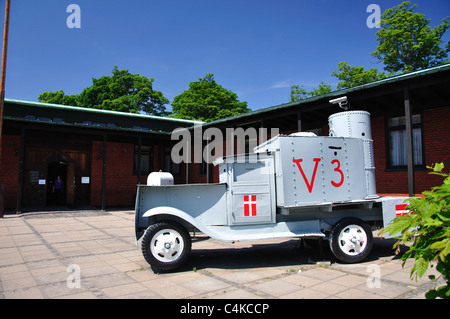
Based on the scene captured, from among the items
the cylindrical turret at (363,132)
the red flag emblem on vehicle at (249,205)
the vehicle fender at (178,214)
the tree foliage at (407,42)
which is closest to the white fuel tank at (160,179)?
the vehicle fender at (178,214)

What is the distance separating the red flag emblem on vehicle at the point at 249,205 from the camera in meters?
5.09

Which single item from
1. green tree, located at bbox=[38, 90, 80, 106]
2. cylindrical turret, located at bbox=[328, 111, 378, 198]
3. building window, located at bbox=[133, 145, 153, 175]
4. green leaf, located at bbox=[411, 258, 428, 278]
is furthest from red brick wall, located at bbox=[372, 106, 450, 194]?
green tree, located at bbox=[38, 90, 80, 106]

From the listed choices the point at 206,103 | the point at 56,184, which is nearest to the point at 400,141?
the point at 56,184

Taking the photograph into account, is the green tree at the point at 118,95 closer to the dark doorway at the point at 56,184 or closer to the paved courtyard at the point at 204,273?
the dark doorway at the point at 56,184

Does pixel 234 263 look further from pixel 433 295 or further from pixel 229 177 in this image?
pixel 433 295

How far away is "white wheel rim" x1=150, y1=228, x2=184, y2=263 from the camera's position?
4.78 m

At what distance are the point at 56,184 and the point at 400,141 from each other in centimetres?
1583

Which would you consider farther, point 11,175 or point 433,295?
point 11,175

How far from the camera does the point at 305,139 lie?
5.28 meters

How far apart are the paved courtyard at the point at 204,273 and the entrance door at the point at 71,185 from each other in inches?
341

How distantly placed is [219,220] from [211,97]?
117ft

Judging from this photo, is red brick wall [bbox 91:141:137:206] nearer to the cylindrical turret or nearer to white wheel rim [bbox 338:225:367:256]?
the cylindrical turret

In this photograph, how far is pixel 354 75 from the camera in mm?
33406
